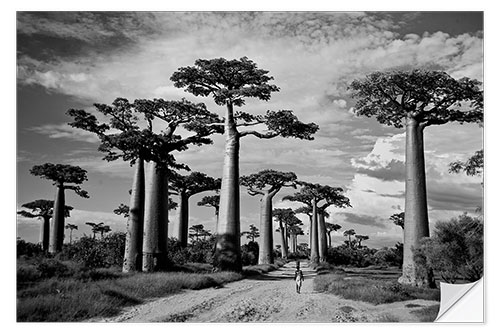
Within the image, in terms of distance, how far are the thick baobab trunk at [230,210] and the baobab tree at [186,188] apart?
7.50 meters

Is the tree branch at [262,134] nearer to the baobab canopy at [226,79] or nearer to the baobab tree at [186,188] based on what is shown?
the baobab canopy at [226,79]

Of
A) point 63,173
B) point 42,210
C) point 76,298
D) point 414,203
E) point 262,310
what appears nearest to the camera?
point 76,298

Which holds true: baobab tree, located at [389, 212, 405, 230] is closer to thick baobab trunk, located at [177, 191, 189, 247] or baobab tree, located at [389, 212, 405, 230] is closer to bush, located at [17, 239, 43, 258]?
bush, located at [17, 239, 43, 258]

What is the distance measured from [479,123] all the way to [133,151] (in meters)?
8.31

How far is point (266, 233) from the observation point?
24.8 m

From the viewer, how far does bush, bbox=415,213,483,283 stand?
28.2 ft

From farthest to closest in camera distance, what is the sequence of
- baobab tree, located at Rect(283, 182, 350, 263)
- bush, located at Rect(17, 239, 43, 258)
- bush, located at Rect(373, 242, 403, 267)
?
baobab tree, located at Rect(283, 182, 350, 263) < bush, located at Rect(373, 242, 403, 267) < bush, located at Rect(17, 239, 43, 258)

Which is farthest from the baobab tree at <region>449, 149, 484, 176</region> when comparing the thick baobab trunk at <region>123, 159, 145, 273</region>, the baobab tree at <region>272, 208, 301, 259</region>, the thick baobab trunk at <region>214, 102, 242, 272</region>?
the baobab tree at <region>272, 208, 301, 259</region>

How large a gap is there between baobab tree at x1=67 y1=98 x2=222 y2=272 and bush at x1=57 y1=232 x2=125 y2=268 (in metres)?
0.72

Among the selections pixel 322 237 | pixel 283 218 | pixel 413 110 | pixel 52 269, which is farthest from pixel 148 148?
pixel 283 218

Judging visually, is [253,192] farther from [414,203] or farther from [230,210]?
[414,203]

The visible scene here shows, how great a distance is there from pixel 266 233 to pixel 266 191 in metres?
2.22
